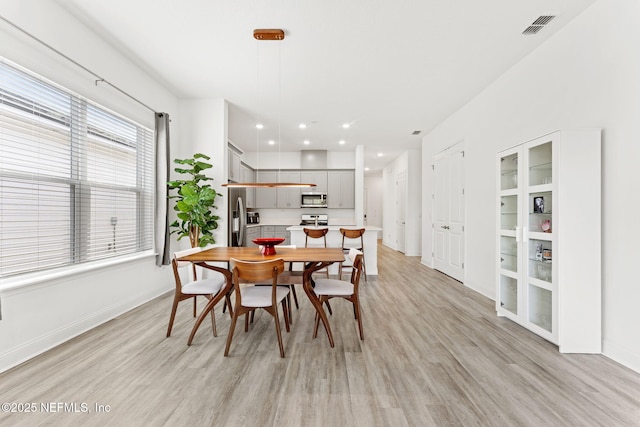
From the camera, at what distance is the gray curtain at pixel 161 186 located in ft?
12.7

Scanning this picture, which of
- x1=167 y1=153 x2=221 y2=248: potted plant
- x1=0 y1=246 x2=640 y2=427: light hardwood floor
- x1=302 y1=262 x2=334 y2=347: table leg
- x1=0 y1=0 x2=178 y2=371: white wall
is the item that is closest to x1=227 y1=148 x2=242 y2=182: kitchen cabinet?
x1=167 y1=153 x2=221 y2=248: potted plant

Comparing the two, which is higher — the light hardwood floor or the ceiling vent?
the ceiling vent

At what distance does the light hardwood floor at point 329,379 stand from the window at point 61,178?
2.92 feet

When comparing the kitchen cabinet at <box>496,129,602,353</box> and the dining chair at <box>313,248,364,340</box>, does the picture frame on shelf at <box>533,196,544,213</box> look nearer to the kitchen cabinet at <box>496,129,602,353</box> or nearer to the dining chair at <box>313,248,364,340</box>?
the kitchen cabinet at <box>496,129,602,353</box>

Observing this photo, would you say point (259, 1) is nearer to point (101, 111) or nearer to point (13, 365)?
point (101, 111)

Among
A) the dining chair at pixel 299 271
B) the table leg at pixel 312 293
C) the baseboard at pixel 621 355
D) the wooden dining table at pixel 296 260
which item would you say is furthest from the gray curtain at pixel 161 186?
the baseboard at pixel 621 355

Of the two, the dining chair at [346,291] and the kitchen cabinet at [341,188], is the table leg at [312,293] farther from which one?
the kitchen cabinet at [341,188]

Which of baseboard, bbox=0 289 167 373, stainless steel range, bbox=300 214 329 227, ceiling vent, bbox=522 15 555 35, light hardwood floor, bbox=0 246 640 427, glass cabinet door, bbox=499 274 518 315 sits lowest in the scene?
light hardwood floor, bbox=0 246 640 427

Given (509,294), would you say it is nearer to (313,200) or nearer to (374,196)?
(313,200)

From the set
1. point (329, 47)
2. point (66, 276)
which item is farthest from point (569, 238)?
point (66, 276)

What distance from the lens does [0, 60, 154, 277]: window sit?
220 cm

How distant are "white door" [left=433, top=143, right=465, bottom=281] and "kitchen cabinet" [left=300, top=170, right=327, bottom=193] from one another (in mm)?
3018

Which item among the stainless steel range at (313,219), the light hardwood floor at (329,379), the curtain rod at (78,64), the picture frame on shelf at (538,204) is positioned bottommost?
the light hardwood floor at (329,379)

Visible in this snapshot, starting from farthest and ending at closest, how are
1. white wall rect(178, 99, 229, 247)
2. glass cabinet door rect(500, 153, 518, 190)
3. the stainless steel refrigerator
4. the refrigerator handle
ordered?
the refrigerator handle
the stainless steel refrigerator
white wall rect(178, 99, 229, 247)
glass cabinet door rect(500, 153, 518, 190)
